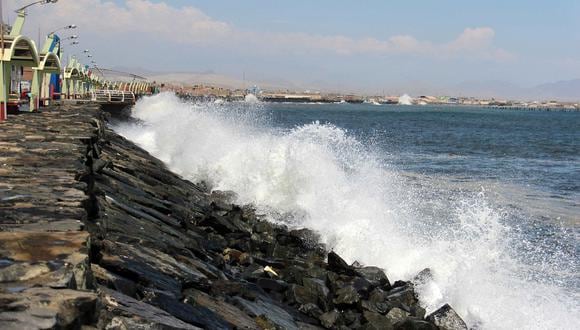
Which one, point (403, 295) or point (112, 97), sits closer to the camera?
point (403, 295)

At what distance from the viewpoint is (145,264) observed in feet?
18.5

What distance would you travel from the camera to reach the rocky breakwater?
11.6 feet

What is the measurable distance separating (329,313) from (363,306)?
0.61 meters

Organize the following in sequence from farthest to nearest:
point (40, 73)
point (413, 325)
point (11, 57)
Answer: point (40, 73)
point (11, 57)
point (413, 325)

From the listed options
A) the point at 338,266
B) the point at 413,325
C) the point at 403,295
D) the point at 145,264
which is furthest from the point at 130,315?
the point at 338,266

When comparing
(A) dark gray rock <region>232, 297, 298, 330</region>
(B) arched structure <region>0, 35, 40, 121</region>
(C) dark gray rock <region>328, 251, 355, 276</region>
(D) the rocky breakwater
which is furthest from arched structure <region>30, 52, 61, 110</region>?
(A) dark gray rock <region>232, 297, 298, 330</region>

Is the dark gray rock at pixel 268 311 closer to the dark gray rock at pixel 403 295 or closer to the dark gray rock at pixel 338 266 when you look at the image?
the dark gray rock at pixel 403 295

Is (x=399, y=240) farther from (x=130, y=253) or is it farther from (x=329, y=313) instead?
(x=130, y=253)

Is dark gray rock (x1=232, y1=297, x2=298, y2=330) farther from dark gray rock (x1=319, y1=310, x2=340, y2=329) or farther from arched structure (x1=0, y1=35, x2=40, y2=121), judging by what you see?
arched structure (x1=0, y1=35, x2=40, y2=121)

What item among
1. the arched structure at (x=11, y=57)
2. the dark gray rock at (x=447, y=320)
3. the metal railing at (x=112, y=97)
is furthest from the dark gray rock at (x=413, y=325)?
the metal railing at (x=112, y=97)

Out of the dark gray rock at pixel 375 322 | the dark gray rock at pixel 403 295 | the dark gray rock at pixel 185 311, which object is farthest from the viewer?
the dark gray rock at pixel 403 295

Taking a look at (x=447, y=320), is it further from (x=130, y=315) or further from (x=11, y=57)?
(x=11, y=57)

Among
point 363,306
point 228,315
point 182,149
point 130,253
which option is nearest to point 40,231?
point 130,253

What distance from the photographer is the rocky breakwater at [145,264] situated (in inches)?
139
